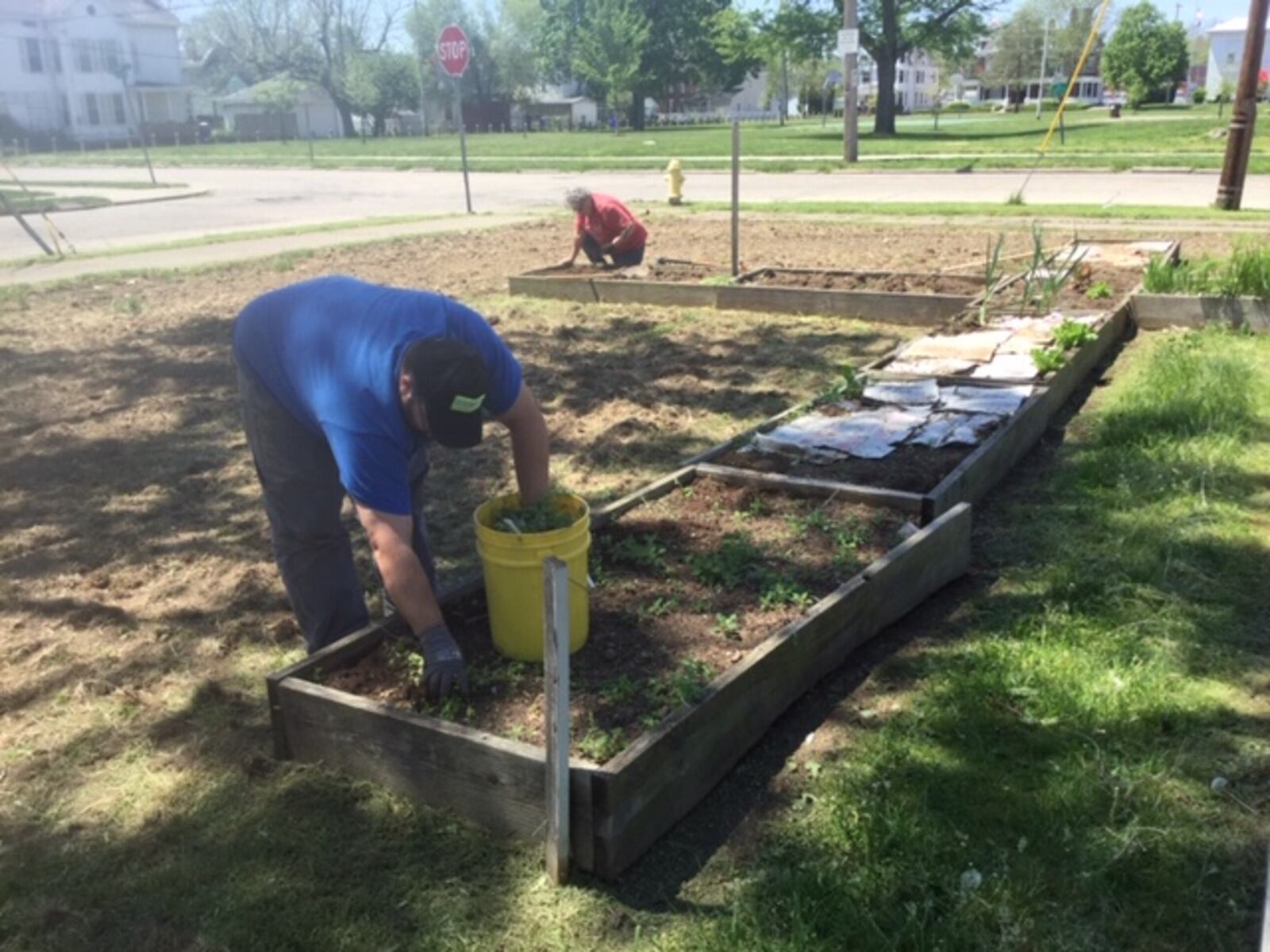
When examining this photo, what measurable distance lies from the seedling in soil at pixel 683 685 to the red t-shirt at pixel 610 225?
27.2 feet

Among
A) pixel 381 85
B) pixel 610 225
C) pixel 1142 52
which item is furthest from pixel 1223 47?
pixel 610 225

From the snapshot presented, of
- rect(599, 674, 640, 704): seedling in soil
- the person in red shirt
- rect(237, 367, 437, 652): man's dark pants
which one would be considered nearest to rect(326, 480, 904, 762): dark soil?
rect(599, 674, 640, 704): seedling in soil

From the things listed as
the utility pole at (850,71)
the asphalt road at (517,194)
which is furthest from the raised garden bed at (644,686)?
the utility pole at (850,71)

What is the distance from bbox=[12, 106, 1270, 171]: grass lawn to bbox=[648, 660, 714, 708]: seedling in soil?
20.9 metres

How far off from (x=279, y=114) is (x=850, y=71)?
56539mm

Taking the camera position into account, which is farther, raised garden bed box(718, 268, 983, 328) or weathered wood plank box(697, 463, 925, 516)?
raised garden bed box(718, 268, 983, 328)

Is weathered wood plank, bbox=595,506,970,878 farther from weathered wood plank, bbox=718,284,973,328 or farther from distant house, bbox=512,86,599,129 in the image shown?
distant house, bbox=512,86,599,129

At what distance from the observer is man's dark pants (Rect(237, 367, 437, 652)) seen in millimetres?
3543

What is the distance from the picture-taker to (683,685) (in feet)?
10.2

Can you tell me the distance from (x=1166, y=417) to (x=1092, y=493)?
1.09 meters

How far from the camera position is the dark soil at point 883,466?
4.85 metres

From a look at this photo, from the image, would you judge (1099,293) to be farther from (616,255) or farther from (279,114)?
(279,114)

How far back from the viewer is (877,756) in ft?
10.3

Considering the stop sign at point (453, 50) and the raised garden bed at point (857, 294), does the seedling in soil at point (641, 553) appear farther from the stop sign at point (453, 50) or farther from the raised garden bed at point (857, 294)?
the stop sign at point (453, 50)
